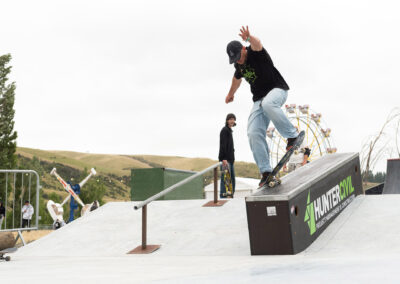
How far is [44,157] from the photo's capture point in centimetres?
10594

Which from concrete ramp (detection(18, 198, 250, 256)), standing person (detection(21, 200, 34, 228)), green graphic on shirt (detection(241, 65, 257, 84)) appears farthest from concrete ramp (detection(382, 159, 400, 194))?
standing person (detection(21, 200, 34, 228))

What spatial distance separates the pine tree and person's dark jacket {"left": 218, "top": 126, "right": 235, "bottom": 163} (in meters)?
30.1

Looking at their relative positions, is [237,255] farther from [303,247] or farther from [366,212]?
[366,212]

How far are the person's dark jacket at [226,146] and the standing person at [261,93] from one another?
2.94 m

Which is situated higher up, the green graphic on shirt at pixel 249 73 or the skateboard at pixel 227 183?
the green graphic on shirt at pixel 249 73

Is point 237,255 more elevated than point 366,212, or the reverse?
point 366,212

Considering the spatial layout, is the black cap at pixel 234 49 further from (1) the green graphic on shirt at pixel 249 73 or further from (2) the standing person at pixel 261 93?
(1) the green graphic on shirt at pixel 249 73

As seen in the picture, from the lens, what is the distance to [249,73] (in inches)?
221

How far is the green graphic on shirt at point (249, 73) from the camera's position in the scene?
5582mm

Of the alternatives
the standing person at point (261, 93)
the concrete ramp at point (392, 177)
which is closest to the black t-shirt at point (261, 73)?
the standing person at point (261, 93)

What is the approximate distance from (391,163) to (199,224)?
20.7 feet

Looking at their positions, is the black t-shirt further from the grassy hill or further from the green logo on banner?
the grassy hill

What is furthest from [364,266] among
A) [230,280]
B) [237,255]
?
[237,255]

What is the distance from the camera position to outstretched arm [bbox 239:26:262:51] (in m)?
5.33
